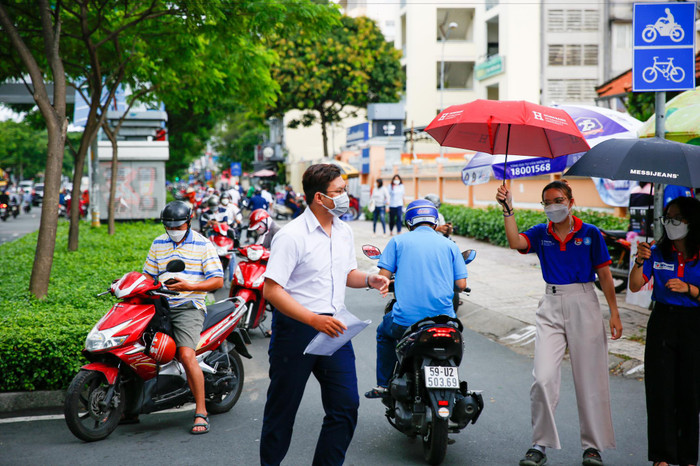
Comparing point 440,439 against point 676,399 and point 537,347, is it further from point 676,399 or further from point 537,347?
point 676,399

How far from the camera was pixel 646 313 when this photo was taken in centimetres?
925

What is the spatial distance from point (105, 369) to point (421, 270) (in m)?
2.27

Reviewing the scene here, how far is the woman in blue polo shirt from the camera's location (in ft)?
14.0

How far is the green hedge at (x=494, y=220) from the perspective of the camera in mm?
13297

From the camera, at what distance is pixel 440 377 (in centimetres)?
443

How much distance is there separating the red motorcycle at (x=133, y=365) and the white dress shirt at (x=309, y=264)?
4.45ft

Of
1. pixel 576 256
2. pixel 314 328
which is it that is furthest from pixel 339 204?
pixel 576 256

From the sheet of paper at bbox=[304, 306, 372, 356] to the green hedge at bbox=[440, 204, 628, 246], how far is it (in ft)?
31.7

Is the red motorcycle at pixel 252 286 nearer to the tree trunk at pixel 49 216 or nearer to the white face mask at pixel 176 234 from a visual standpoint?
the tree trunk at pixel 49 216

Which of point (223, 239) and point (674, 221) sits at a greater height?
point (674, 221)

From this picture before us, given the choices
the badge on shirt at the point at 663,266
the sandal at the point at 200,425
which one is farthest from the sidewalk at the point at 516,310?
the sandal at the point at 200,425

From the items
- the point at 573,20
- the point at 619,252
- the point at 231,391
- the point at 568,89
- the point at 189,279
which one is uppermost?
the point at 573,20

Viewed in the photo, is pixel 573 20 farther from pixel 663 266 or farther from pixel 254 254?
pixel 663 266

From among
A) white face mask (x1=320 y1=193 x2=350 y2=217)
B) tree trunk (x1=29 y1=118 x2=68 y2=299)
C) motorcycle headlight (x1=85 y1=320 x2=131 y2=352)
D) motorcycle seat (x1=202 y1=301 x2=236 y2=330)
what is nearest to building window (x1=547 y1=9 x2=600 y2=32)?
tree trunk (x1=29 y1=118 x2=68 y2=299)
